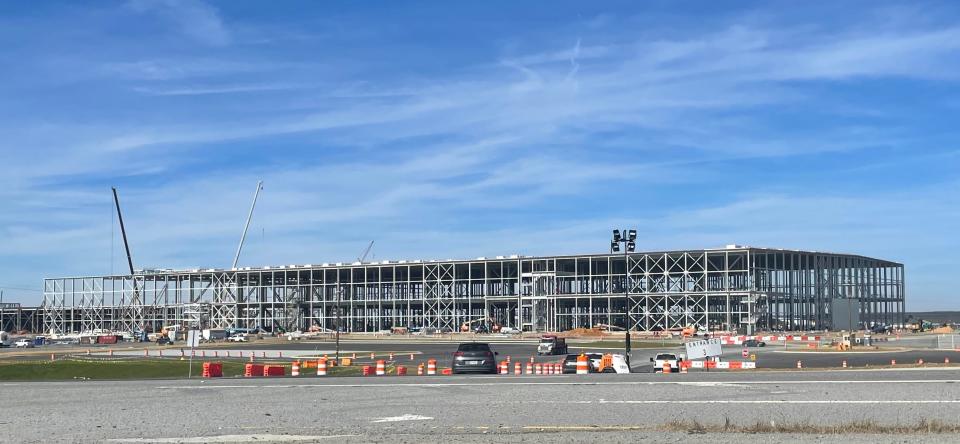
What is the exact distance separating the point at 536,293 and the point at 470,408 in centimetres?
10814

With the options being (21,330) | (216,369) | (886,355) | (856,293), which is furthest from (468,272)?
(21,330)

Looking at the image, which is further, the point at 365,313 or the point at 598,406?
the point at 365,313

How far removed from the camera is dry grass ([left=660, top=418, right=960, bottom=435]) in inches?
645

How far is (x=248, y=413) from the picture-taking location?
2206 centimetres

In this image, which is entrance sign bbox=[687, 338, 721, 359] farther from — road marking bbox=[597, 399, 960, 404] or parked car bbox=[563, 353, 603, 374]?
road marking bbox=[597, 399, 960, 404]

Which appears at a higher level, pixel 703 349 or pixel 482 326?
pixel 703 349

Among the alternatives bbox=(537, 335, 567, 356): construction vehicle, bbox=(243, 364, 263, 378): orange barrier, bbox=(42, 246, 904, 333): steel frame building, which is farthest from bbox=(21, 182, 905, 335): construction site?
bbox=(243, 364, 263, 378): orange barrier

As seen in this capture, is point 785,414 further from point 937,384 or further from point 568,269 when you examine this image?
point 568,269

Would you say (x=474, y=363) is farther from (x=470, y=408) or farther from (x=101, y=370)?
(x=101, y=370)

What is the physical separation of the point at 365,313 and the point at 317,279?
9.12m

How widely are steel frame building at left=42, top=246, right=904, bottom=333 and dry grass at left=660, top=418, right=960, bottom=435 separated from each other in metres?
90.3

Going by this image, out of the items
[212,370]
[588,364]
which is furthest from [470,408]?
[212,370]

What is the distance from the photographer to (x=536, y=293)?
13025 cm

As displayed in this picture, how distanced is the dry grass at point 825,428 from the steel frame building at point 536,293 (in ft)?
296
